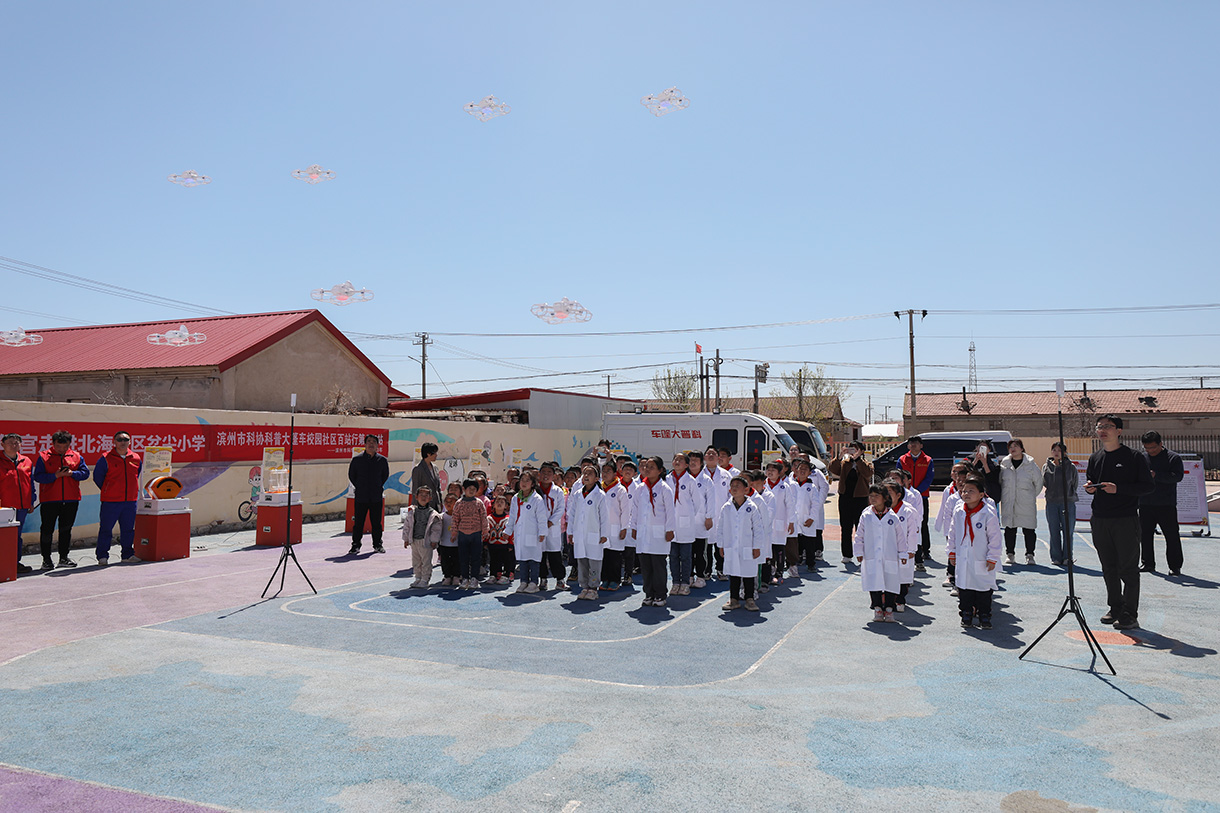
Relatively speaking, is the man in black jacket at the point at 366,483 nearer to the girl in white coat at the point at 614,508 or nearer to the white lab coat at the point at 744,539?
the girl in white coat at the point at 614,508

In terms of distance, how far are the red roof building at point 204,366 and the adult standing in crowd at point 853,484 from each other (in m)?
17.2

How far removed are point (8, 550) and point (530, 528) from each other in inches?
261

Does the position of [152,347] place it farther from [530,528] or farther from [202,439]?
[530,528]

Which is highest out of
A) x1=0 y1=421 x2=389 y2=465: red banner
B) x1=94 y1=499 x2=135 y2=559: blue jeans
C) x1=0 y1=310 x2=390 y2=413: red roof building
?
x1=0 y1=310 x2=390 y2=413: red roof building

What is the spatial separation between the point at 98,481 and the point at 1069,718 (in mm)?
13649

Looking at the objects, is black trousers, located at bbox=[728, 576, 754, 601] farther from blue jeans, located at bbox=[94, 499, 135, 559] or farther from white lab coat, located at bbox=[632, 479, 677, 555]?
blue jeans, located at bbox=[94, 499, 135, 559]

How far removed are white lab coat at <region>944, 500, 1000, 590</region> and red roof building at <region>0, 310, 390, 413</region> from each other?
1956 centimetres

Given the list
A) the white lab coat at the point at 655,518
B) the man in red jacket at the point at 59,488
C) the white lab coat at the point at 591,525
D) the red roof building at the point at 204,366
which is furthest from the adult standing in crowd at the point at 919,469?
the red roof building at the point at 204,366

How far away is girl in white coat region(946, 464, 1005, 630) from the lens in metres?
7.91

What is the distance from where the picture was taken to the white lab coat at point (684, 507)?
9.57 meters

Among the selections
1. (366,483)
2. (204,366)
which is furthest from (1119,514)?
(204,366)

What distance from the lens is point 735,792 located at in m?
4.09

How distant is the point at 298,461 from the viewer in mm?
18000


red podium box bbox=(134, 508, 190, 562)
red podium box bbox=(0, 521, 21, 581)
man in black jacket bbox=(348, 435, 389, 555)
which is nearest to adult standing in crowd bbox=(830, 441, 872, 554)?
man in black jacket bbox=(348, 435, 389, 555)
